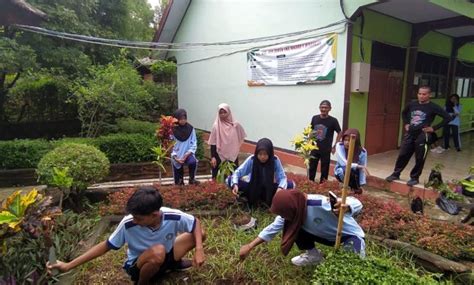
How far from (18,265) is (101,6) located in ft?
34.0

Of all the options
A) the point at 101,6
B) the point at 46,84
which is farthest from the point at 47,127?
the point at 101,6

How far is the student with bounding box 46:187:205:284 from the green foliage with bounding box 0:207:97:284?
0.81 ft

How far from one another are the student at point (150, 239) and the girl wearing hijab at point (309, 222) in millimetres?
470

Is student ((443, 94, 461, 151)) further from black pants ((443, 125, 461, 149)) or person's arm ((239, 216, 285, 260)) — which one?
person's arm ((239, 216, 285, 260))

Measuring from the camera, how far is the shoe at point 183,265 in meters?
2.86

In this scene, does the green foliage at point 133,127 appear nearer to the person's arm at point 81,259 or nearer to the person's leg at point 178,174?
the person's leg at point 178,174

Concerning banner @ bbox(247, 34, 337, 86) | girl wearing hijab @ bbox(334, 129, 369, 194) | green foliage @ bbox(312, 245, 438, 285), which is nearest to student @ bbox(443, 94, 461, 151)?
banner @ bbox(247, 34, 337, 86)

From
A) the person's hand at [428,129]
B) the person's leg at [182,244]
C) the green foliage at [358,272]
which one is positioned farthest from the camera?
the person's hand at [428,129]

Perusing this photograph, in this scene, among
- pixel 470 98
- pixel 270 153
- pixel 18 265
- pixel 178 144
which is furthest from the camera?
pixel 470 98

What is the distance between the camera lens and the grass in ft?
9.51

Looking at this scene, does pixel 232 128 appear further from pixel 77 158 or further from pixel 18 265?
pixel 18 265

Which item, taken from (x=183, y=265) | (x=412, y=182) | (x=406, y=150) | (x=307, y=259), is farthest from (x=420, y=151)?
(x=183, y=265)

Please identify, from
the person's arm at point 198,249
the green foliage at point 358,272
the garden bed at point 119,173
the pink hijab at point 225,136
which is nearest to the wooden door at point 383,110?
the pink hijab at point 225,136

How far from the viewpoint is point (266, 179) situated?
155 inches
